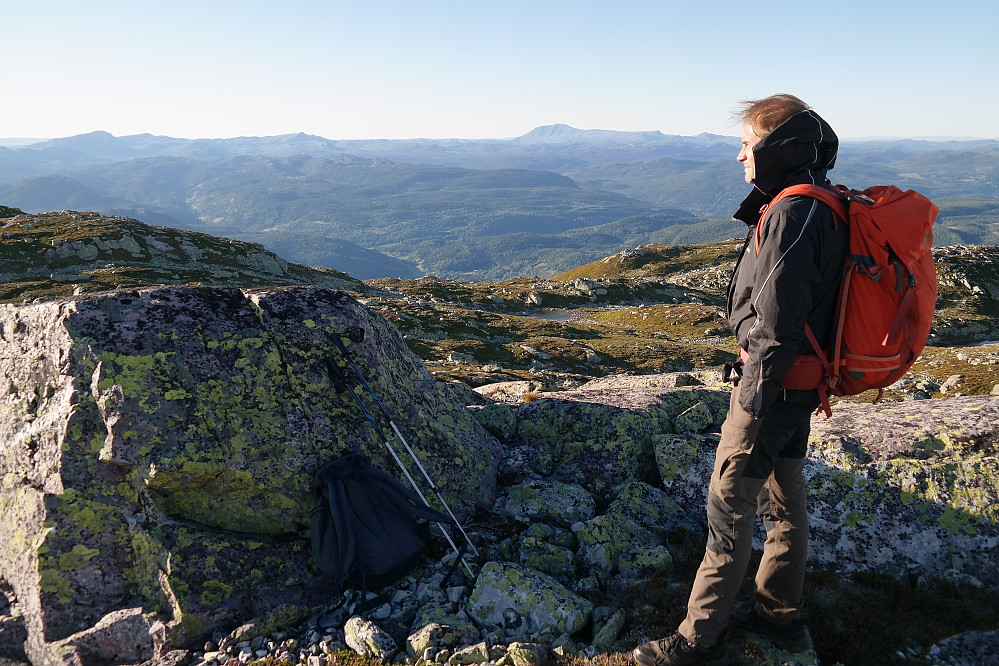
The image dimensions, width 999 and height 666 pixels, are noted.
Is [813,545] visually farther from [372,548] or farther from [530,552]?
[372,548]

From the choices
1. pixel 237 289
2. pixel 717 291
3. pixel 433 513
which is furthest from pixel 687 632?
pixel 717 291

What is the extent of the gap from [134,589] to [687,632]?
26.2 ft

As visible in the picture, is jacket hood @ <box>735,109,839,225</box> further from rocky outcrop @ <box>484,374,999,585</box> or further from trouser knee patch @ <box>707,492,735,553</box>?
rocky outcrop @ <box>484,374,999,585</box>

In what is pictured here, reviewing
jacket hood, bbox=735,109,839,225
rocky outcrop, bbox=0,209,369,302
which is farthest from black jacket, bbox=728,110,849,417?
rocky outcrop, bbox=0,209,369,302

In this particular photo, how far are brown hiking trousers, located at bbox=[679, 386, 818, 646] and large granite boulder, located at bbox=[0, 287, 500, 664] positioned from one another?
221 inches

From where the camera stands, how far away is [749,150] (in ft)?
20.0

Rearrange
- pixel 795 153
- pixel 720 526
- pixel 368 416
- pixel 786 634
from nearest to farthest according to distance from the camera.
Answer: pixel 795 153, pixel 720 526, pixel 786 634, pixel 368 416

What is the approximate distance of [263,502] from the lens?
8.64 meters

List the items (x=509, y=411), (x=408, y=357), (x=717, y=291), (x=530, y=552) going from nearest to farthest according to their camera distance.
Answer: (x=530, y=552), (x=408, y=357), (x=509, y=411), (x=717, y=291)

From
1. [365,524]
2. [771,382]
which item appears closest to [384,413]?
[365,524]

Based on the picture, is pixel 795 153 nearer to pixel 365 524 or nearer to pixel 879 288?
pixel 879 288

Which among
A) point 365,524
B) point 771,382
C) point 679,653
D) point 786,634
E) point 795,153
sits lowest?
point 786,634

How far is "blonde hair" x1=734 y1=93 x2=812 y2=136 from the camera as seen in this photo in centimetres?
579

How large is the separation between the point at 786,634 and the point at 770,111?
6586 millimetres
